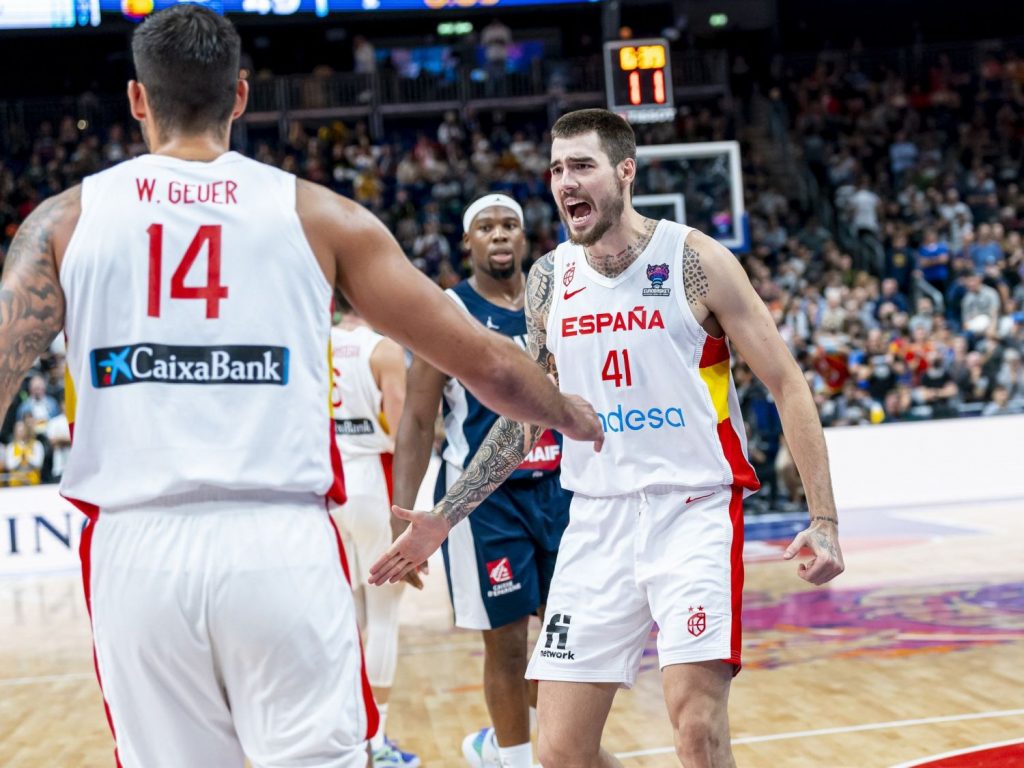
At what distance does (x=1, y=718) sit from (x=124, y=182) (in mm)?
5614

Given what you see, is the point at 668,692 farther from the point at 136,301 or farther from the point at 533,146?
the point at 533,146

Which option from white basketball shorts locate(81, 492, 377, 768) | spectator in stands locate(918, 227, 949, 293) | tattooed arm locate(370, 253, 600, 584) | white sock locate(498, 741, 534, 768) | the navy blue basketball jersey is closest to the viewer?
white basketball shorts locate(81, 492, 377, 768)

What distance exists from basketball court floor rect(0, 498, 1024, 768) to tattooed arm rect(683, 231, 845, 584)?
83.2 inches

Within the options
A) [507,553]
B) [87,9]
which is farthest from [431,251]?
[507,553]

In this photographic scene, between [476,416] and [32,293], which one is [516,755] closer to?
[476,416]

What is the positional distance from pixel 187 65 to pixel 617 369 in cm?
187

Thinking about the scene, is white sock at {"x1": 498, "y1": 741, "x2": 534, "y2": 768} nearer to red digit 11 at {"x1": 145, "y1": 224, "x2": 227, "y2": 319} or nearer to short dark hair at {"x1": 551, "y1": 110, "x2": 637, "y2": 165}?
Result: short dark hair at {"x1": 551, "y1": 110, "x2": 637, "y2": 165}

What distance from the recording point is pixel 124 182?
2.58m

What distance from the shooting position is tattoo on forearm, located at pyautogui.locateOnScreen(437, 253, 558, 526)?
4.07m

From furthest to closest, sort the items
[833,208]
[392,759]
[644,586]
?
[833,208], [392,759], [644,586]

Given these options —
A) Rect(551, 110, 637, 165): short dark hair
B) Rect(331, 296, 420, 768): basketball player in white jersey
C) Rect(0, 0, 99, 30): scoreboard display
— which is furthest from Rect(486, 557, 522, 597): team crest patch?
Rect(0, 0, 99, 30): scoreboard display

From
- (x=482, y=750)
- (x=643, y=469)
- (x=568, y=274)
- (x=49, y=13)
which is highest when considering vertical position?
(x=49, y=13)

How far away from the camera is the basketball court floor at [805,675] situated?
5.92 m

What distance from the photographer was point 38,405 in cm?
1493
